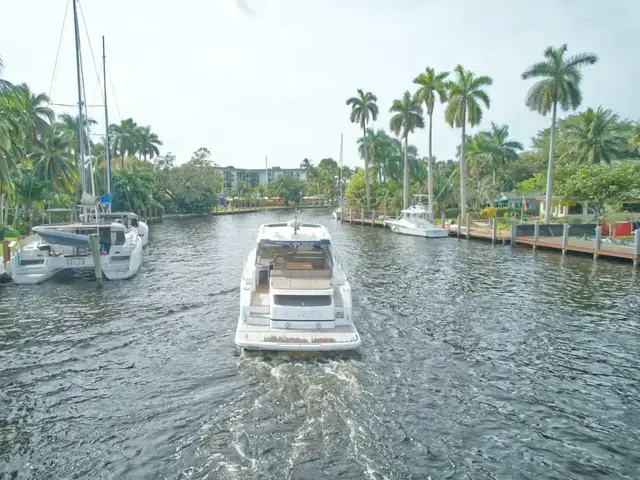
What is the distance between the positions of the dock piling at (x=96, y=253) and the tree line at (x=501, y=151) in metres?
35.8

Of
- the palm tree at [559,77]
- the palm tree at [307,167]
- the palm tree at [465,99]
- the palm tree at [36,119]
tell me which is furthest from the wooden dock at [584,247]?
the palm tree at [307,167]

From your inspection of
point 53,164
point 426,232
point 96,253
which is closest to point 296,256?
point 96,253

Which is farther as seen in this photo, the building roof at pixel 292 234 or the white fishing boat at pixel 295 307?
the building roof at pixel 292 234

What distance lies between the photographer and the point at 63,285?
22156 millimetres

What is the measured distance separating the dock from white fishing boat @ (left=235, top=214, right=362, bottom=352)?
2217 centimetres

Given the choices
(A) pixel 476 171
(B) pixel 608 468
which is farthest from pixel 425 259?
(A) pixel 476 171

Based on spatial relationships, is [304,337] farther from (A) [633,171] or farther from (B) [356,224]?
(B) [356,224]

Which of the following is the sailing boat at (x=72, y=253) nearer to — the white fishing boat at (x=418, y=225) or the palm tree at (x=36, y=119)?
the palm tree at (x=36, y=119)

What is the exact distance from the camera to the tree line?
40.0 metres

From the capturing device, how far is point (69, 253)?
23594mm

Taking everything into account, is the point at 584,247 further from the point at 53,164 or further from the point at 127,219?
the point at 53,164

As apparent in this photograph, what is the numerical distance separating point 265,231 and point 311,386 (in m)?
7.37

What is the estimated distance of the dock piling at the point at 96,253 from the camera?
22423mm

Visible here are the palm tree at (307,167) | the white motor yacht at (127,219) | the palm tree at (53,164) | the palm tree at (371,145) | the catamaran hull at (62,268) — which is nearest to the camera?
the catamaran hull at (62,268)
